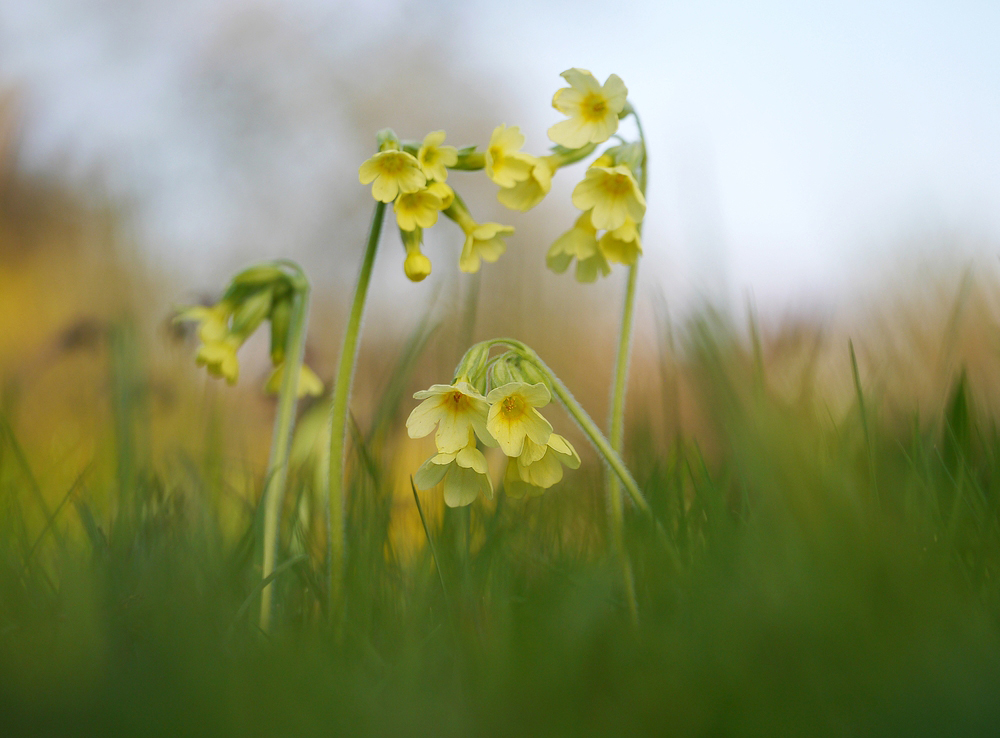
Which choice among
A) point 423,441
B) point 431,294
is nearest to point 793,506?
point 431,294

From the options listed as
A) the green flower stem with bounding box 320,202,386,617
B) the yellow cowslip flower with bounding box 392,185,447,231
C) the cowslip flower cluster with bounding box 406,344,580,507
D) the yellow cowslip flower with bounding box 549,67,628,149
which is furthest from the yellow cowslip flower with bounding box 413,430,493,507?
the yellow cowslip flower with bounding box 549,67,628,149

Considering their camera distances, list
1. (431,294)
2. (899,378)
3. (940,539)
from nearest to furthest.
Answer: (940,539), (899,378), (431,294)

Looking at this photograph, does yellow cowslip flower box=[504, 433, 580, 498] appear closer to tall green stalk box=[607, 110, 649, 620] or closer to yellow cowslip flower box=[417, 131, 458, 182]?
tall green stalk box=[607, 110, 649, 620]

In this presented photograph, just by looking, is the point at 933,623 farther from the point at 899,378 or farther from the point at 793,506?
the point at 899,378

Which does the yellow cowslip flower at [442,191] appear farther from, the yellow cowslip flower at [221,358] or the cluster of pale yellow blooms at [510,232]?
the yellow cowslip flower at [221,358]

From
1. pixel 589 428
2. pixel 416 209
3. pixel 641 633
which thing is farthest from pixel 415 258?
pixel 641 633
